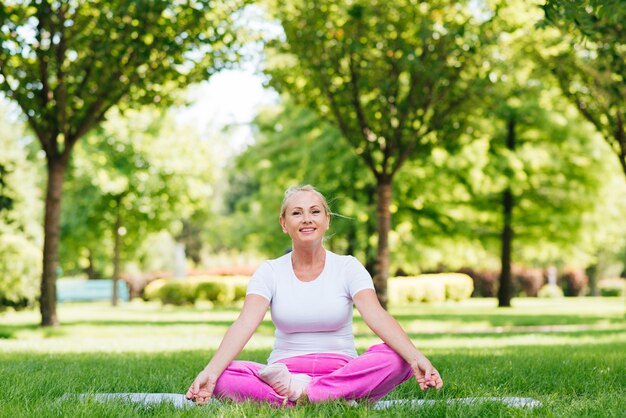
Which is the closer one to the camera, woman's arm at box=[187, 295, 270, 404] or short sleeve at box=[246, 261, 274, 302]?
woman's arm at box=[187, 295, 270, 404]

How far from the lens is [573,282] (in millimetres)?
52281

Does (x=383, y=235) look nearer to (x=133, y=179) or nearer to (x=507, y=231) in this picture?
(x=507, y=231)

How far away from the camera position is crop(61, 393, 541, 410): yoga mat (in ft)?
16.7

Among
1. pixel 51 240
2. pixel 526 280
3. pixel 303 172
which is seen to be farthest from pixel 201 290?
pixel 526 280

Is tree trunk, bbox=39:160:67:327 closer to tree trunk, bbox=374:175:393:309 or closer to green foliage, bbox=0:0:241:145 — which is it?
green foliage, bbox=0:0:241:145

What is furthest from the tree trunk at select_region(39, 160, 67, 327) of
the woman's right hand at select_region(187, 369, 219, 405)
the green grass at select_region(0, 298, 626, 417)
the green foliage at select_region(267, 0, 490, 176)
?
the woman's right hand at select_region(187, 369, 219, 405)

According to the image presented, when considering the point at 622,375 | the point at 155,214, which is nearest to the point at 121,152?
the point at 155,214

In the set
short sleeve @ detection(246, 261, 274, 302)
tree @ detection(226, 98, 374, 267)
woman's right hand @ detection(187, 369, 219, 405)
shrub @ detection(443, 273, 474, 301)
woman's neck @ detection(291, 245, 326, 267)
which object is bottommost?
shrub @ detection(443, 273, 474, 301)

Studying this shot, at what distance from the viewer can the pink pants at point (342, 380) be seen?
488cm

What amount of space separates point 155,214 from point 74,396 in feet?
93.8

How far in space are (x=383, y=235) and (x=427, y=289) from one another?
19.7 metres

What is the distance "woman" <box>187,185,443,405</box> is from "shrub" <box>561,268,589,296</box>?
163ft

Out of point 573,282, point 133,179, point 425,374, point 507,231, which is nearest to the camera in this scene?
point 425,374

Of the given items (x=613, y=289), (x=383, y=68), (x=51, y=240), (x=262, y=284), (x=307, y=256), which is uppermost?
(x=383, y=68)
